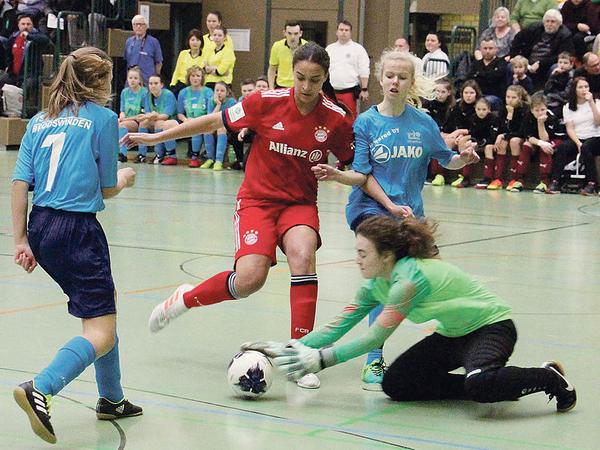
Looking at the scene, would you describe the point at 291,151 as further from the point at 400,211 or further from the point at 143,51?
the point at 143,51

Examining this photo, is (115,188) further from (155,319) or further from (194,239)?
(194,239)

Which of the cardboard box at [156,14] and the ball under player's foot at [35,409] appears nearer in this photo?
the ball under player's foot at [35,409]

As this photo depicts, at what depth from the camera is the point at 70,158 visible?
4.32m

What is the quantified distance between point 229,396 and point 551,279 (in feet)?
13.4

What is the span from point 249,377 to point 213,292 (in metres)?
0.84

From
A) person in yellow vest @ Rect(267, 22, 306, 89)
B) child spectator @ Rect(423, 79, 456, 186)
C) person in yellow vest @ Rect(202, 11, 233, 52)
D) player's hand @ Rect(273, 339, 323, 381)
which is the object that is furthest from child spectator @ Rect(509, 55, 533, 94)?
player's hand @ Rect(273, 339, 323, 381)

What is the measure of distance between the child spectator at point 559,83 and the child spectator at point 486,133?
2.78 ft

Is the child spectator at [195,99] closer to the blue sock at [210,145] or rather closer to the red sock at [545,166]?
the blue sock at [210,145]

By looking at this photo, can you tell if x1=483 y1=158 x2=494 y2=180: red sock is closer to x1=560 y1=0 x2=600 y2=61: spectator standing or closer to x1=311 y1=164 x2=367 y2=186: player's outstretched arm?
x1=560 y1=0 x2=600 y2=61: spectator standing

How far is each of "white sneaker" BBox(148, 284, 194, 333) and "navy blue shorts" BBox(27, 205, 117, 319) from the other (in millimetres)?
1340

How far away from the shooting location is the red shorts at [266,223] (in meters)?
5.55

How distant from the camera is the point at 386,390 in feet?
16.5

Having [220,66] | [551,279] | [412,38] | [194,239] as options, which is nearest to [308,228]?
[551,279]

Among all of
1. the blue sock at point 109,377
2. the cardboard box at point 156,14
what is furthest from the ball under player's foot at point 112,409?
the cardboard box at point 156,14
